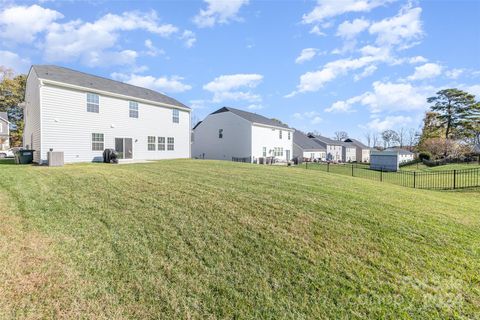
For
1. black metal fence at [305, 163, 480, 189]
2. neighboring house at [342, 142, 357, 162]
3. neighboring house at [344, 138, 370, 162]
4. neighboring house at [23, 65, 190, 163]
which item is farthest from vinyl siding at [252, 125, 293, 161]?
neighboring house at [344, 138, 370, 162]

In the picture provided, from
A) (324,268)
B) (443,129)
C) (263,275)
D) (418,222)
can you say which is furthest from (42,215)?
(443,129)

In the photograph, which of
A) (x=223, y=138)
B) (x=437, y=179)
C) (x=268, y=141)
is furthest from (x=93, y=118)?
(x=437, y=179)

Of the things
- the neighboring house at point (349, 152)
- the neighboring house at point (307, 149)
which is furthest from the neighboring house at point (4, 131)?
the neighboring house at point (349, 152)

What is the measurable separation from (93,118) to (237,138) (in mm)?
16140

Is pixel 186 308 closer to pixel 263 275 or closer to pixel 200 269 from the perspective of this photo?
pixel 200 269

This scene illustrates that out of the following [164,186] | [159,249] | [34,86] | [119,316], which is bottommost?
[119,316]

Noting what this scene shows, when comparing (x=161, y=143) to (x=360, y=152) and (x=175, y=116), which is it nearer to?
(x=175, y=116)

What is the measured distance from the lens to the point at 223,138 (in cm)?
3012

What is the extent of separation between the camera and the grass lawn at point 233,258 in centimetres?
266

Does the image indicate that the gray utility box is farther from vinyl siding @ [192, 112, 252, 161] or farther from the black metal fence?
vinyl siding @ [192, 112, 252, 161]

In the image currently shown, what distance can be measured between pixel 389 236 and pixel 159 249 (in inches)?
151

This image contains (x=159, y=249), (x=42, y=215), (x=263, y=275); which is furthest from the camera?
(x=42, y=215)

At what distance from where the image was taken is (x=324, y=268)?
10.7 ft

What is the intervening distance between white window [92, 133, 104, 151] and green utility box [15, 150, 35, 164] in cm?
327
